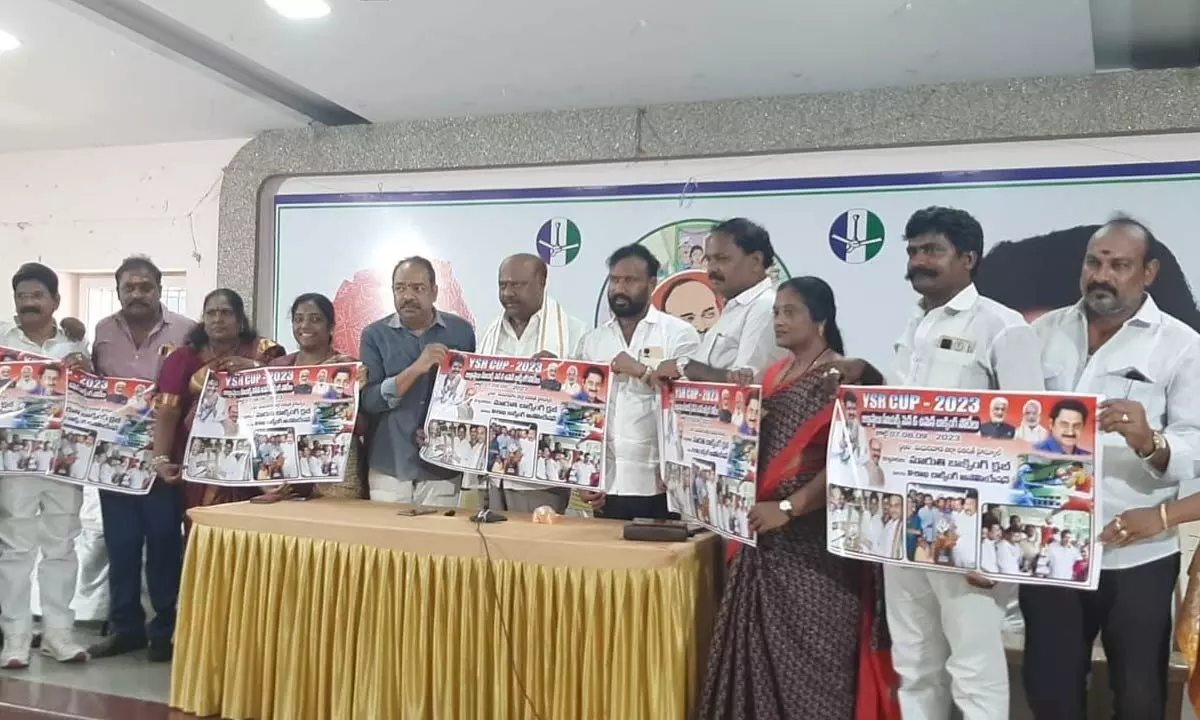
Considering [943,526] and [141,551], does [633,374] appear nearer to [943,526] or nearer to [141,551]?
[943,526]

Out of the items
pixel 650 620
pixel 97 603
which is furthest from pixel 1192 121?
pixel 97 603

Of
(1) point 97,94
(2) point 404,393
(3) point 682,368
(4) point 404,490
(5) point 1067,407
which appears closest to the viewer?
(5) point 1067,407

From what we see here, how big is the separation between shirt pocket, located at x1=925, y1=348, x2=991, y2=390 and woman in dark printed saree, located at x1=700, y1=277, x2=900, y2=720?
0.61 feet

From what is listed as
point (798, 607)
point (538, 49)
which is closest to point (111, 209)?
point (538, 49)

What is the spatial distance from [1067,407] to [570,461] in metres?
1.47

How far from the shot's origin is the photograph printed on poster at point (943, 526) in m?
2.16

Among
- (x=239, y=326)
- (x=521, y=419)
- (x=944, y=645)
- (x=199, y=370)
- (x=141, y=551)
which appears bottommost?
(x=141, y=551)

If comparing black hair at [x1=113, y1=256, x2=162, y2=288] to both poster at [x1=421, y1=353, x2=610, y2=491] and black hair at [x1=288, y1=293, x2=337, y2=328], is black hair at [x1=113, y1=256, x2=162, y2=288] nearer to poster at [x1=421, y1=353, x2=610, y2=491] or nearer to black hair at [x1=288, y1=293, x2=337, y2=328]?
black hair at [x1=288, y1=293, x2=337, y2=328]

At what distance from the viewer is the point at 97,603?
4.02 meters

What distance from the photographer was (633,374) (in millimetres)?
2873

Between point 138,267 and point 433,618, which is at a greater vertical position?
point 138,267

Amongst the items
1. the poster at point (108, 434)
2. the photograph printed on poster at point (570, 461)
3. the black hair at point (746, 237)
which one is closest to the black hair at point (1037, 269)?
the black hair at point (746, 237)

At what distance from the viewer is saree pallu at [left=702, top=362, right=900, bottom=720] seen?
7.89 feet

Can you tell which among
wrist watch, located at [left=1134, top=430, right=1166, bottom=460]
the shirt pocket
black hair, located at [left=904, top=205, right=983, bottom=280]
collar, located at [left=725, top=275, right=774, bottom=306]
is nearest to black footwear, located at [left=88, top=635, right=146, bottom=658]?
collar, located at [left=725, top=275, right=774, bottom=306]
